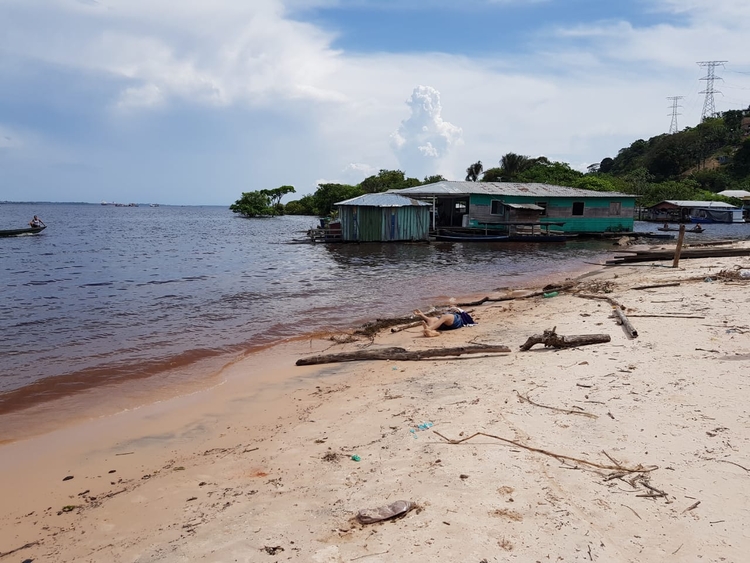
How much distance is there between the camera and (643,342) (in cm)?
744

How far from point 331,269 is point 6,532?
63.0 ft

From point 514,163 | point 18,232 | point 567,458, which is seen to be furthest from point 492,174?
point 567,458

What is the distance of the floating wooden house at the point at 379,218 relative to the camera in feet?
112

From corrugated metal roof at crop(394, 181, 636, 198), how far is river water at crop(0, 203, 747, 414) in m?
6.41

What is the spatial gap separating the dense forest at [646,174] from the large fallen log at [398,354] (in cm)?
5538

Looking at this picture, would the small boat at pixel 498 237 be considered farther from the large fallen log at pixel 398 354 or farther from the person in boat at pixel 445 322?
the large fallen log at pixel 398 354

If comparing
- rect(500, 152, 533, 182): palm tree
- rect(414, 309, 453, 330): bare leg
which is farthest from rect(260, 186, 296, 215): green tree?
rect(414, 309, 453, 330): bare leg

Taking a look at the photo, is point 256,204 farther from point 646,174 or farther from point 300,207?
point 646,174

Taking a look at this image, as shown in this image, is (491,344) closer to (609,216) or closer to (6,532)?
(6,532)

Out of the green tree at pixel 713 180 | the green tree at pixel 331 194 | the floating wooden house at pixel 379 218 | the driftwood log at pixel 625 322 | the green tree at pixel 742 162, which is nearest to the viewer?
the driftwood log at pixel 625 322

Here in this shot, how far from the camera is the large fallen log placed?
26.8 ft

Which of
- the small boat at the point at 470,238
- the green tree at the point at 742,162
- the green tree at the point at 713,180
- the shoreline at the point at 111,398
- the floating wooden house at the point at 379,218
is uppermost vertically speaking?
the green tree at the point at 742,162

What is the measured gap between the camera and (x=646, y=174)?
7906cm

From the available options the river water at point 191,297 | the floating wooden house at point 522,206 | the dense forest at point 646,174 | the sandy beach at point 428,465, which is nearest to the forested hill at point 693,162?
the dense forest at point 646,174
